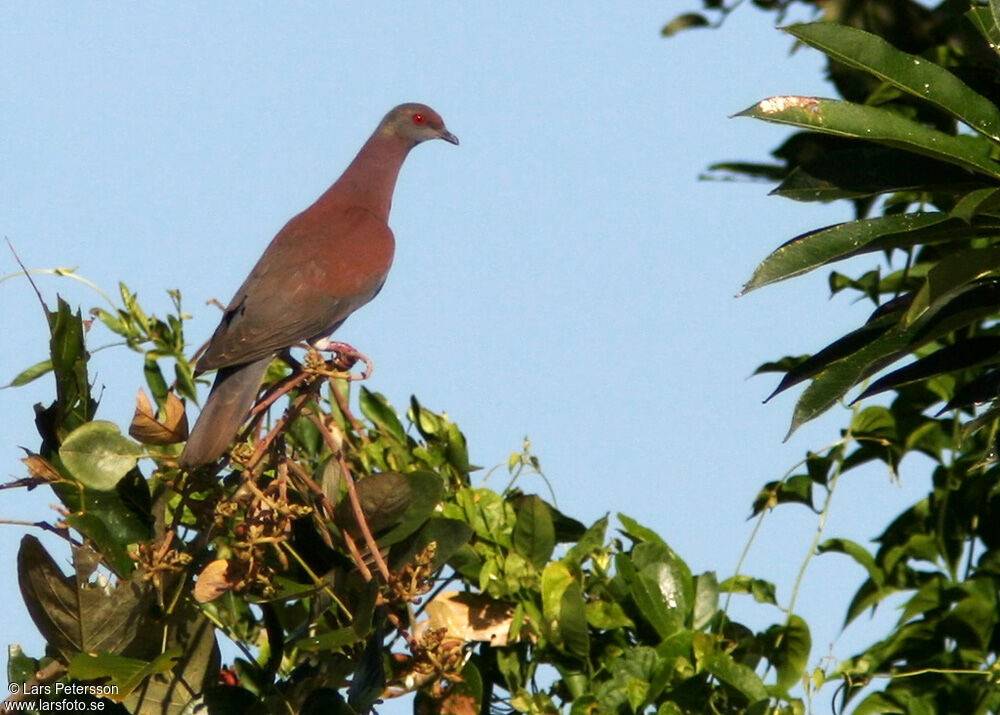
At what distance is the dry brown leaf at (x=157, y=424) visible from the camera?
7.93 ft

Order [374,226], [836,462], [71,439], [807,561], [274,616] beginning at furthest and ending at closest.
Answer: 1. [374,226]
2. [836,462]
3. [807,561]
4. [274,616]
5. [71,439]

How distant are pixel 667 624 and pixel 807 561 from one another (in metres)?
0.44

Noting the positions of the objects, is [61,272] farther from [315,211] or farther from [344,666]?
[315,211]

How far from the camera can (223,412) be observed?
9.12 feet

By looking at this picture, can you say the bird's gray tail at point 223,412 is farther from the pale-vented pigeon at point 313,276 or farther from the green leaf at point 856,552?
the green leaf at point 856,552

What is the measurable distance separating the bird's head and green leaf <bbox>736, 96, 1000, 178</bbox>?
3071mm

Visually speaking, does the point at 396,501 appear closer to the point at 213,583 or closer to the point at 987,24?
the point at 213,583

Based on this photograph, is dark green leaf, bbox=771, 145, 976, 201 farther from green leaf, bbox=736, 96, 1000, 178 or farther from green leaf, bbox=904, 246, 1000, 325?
green leaf, bbox=904, 246, 1000, 325

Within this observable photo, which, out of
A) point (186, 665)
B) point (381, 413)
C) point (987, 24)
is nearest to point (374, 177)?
point (381, 413)

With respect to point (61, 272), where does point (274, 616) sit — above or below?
below

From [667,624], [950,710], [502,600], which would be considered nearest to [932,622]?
[950,710]

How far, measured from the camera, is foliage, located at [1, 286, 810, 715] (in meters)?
2.36

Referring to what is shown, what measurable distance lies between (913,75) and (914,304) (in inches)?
20.6

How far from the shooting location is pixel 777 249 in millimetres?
2352
